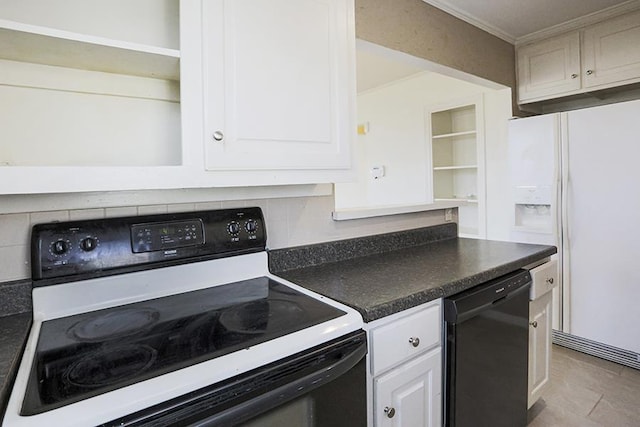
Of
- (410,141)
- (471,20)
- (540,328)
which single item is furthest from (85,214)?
(410,141)

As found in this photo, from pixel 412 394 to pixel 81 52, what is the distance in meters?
1.40

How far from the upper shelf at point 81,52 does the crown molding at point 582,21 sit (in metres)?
2.85

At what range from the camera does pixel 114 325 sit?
3.03 feet

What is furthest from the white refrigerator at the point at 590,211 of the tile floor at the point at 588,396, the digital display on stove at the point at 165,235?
the digital display on stove at the point at 165,235

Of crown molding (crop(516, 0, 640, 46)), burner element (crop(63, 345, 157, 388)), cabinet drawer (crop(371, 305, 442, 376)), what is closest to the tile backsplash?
burner element (crop(63, 345, 157, 388))

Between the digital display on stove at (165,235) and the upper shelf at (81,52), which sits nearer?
the upper shelf at (81,52)

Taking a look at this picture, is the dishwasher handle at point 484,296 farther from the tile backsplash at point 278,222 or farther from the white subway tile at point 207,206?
the white subway tile at point 207,206

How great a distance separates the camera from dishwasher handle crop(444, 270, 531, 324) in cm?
119

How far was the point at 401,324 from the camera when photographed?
1.08 m

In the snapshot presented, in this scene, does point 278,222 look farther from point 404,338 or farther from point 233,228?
point 404,338

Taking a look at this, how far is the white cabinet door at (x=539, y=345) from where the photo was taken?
1665 millimetres

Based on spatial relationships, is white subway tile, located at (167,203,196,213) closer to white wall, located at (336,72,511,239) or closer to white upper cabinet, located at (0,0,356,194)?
white upper cabinet, located at (0,0,356,194)

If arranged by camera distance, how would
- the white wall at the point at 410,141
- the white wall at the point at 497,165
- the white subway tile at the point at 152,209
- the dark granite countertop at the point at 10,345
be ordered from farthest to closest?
the white wall at the point at 410,141 < the white wall at the point at 497,165 < the white subway tile at the point at 152,209 < the dark granite countertop at the point at 10,345

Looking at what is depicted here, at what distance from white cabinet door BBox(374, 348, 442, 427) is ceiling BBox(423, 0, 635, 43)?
211 centimetres
